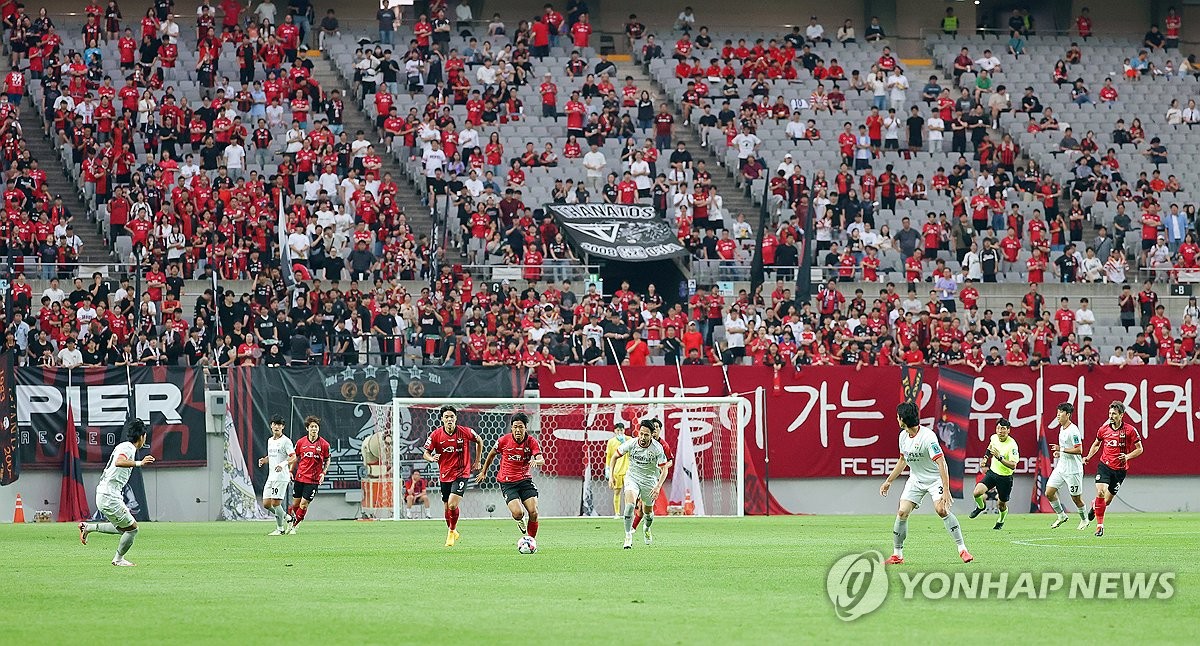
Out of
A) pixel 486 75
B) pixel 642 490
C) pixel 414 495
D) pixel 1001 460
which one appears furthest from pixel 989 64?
pixel 642 490

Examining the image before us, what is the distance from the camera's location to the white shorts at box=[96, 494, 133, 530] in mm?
19500

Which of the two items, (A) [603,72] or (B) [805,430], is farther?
(A) [603,72]

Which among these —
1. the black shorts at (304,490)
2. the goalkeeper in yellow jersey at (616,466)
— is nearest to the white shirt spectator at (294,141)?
the goalkeeper in yellow jersey at (616,466)

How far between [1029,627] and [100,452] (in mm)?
24670

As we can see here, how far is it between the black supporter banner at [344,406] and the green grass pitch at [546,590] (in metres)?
7.30

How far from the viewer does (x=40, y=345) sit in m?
34.3

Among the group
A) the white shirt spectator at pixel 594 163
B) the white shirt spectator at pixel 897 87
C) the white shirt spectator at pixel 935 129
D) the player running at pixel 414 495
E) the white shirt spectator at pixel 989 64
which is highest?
the white shirt spectator at pixel 989 64

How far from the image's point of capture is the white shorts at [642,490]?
79.0 ft

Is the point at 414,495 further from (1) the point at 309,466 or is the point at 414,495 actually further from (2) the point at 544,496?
(1) the point at 309,466

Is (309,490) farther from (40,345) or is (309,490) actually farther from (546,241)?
(546,241)

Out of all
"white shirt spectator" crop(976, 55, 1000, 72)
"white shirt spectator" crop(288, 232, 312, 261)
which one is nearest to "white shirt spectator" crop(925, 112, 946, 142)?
"white shirt spectator" crop(976, 55, 1000, 72)

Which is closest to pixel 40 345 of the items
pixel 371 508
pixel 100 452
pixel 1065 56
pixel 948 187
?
pixel 100 452

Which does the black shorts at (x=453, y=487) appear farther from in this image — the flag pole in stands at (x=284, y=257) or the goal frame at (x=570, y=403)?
the flag pole in stands at (x=284, y=257)

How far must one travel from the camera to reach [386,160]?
45.1 metres
